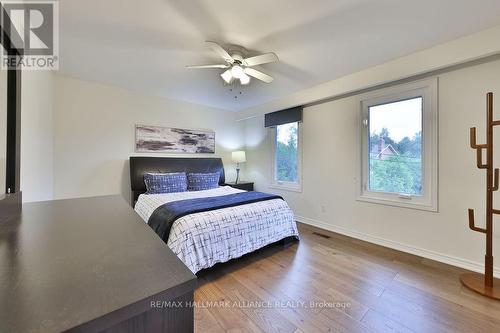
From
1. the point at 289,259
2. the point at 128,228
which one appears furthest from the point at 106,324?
the point at 289,259

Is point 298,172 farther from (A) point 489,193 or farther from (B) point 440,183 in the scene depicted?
(A) point 489,193

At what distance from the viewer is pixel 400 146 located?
283 cm

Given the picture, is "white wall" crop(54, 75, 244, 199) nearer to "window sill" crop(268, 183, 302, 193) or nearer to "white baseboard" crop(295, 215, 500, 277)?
"window sill" crop(268, 183, 302, 193)

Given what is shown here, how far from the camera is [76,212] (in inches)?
47.4

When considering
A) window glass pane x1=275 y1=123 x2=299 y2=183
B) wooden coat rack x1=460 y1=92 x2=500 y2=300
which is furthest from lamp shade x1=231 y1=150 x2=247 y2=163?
wooden coat rack x1=460 y1=92 x2=500 y2=300

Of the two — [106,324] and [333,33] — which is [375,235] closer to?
[333,33]

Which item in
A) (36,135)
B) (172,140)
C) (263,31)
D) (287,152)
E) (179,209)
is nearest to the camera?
(263,31)

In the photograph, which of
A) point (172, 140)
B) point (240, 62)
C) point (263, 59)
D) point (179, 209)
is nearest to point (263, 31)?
point (263, 59)

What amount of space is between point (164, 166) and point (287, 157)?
2395 millimetres

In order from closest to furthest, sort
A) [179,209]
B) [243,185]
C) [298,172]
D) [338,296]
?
[338,296] → [179,209] → [298,172] → [243,185]

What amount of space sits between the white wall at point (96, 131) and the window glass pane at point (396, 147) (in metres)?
3.57

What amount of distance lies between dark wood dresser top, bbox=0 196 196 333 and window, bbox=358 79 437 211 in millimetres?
3049

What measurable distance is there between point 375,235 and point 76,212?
335 cm

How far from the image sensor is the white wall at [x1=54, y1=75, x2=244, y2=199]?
3221 mm
